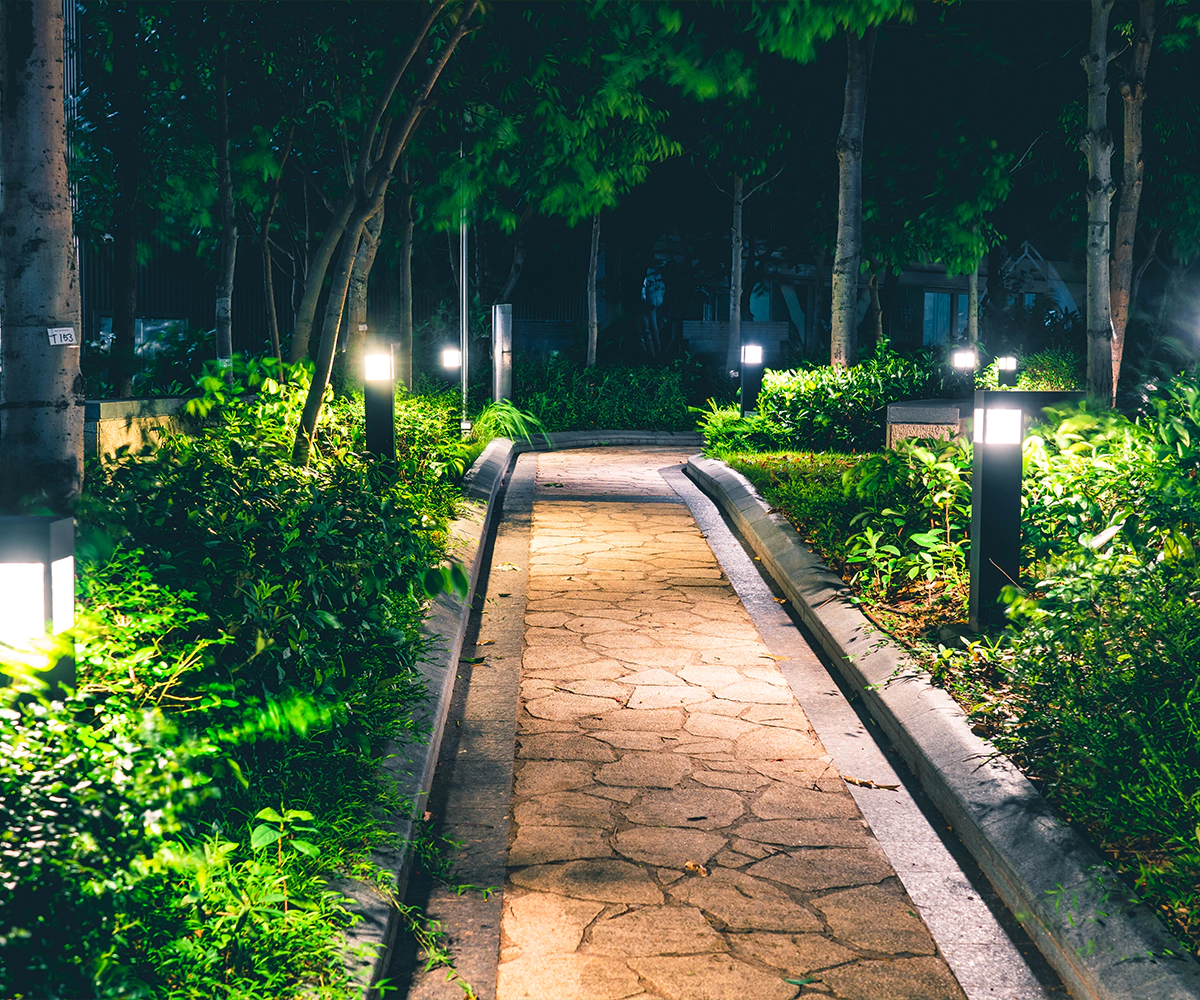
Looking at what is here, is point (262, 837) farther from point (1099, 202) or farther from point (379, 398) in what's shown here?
point (1099, 202)

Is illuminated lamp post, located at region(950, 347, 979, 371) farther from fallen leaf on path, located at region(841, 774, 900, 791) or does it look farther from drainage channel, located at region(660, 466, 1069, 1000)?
fallen leaf on path, located at region(841, 774, 900, 791)

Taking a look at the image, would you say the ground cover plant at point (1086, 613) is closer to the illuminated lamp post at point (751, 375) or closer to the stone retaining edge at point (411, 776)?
the stone retaining edge at point (411, 776)

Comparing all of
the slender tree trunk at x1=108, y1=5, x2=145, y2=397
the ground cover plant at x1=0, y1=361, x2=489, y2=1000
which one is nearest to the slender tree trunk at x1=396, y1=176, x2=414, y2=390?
the slender tree trunk at x1=108, y1=5, x2=145, y2=397

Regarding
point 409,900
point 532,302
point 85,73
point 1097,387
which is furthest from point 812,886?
point 532,302

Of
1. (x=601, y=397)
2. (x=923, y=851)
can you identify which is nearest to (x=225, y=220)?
(x=923, y=851)

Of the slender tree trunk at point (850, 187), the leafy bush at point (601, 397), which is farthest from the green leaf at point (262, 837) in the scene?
the leafy bush at point (601, 397)

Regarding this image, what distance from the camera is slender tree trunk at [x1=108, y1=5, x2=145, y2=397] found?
1141 centimetres

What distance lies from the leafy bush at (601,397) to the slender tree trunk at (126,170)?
9.72m

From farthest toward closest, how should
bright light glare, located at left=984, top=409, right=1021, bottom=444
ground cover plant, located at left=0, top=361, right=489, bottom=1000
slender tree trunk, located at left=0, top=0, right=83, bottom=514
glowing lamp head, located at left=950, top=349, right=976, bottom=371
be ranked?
glowing lamp head, located at left=950, top=349, right=976, bottom=371, bright light glare, located at left=984, top=409, right=1021, bottom=444, slender tree trunk, located at left=0, top=0, right=83, bottom=514, ground cover plant, located at left=0, top=361, right=489, bottom=1000

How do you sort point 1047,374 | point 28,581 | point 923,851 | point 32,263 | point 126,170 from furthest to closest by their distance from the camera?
1. point 1047,374
2. point 126,170
3. point 32,263
4. point 923,851
5. point 28,581

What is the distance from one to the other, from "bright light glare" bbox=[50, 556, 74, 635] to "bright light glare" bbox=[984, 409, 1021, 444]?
4773mm

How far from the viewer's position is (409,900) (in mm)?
3898

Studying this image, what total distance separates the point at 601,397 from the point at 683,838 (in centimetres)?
1879

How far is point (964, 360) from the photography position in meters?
17.6
